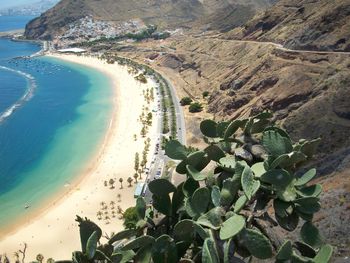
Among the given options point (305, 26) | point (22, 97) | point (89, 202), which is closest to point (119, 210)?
point (89, 202)

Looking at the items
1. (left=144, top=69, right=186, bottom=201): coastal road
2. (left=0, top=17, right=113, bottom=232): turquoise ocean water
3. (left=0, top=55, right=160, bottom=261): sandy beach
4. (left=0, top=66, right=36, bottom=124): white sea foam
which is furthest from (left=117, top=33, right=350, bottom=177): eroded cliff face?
(left=0, top=66, right=36, bottom=124): white sea foam

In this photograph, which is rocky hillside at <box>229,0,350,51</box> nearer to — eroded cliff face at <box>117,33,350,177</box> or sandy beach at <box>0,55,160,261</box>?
eroded cliff face at <box>117,33,350,177</box>

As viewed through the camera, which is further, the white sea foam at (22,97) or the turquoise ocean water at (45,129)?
the white sea foam at (22,97)

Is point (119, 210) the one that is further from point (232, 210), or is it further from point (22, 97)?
point (22, 97)

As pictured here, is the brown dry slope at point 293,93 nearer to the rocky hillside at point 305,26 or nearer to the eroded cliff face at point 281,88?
the eroded cliff face at point 281,88

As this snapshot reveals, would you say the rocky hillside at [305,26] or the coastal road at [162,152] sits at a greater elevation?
the rocky hillside at [305,26]

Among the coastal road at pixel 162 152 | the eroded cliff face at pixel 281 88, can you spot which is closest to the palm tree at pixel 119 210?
the coastal road at pixel 162 152
